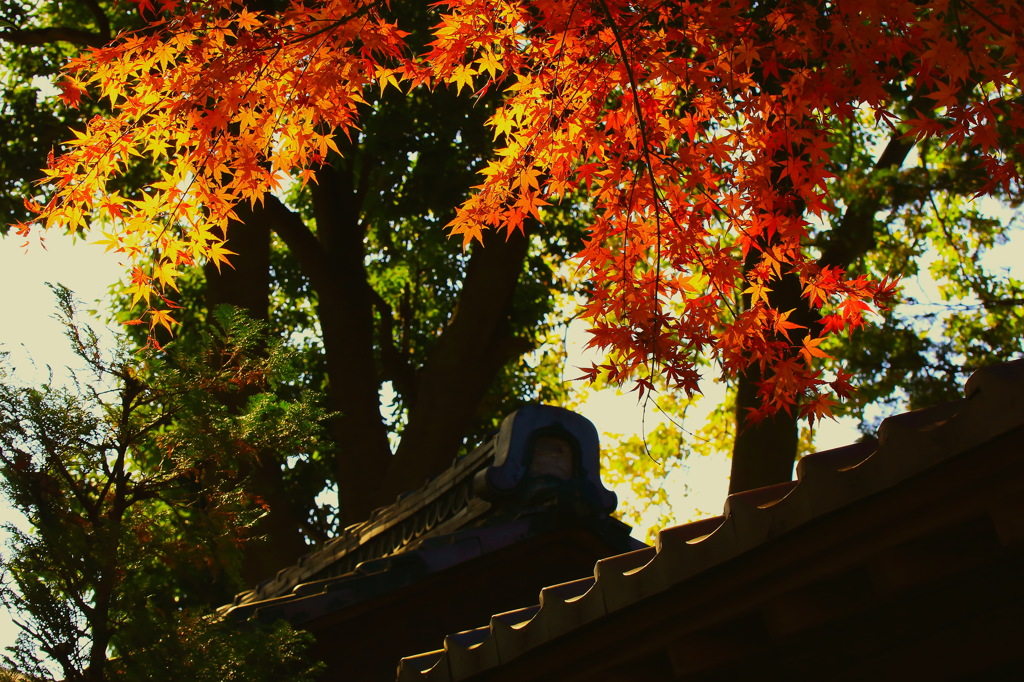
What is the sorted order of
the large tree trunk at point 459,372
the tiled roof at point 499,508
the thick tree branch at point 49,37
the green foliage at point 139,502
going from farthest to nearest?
1. the thick tree branch at point 49,37
2. the large tree trunk at point 459,372
3. the tiled roof at point 499,508
4. the green foliage at point 139,502

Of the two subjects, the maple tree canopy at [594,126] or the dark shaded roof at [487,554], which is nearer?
the maple tree canopy at [594,126]

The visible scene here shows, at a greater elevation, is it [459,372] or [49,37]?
[49,37]

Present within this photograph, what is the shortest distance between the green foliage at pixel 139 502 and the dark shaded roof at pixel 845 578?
1190mm

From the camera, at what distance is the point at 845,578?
2641 mm

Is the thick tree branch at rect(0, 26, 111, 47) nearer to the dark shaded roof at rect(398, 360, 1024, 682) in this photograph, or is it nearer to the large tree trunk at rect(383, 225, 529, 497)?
the large tree trunk at rect(383, 225, 529, 497)

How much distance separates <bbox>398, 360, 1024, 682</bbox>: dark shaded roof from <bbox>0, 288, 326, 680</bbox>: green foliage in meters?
1.19

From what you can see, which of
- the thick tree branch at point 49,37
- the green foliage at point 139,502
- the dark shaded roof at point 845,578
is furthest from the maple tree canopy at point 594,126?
the thick tree branch at point 49,37

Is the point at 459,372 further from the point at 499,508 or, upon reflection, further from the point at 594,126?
the point at 594,126

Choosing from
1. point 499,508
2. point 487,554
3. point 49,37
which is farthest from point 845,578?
point 49,37

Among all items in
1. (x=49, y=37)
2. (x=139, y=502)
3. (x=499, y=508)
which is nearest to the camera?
(x=139, y=502)

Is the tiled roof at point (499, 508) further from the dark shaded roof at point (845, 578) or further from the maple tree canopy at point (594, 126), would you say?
the dark shaded roof at point (845, 578)

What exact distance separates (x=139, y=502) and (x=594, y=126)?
2.71 meters

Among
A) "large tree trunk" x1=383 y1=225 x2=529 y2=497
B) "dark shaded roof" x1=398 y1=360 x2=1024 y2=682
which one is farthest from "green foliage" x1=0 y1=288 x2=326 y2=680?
"large tree trunk" x1=383 y1=225 x2=529 y2=497

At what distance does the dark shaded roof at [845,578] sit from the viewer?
2.15 meters
